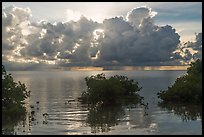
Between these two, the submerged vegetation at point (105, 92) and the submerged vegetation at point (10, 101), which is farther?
the submerged vegetation at point (105, 92)

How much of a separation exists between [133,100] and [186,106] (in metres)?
22.5

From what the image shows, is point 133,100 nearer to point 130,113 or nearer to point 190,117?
point 130,113

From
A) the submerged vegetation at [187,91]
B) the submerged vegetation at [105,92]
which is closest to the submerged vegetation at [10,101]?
the submerged vegetation at [105,92]

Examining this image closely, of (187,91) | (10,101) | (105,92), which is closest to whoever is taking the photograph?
(10,101)

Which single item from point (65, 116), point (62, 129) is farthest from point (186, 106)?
point (62, 129)

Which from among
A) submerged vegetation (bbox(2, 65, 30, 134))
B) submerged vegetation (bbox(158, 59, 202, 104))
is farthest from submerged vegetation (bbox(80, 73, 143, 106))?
submerged vegetation (bbox(2, 65, 30, 134))

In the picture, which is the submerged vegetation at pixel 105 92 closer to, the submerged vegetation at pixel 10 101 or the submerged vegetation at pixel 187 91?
the submerged vegetation at pixel 187 91

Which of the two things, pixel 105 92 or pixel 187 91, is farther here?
pixel 105 92

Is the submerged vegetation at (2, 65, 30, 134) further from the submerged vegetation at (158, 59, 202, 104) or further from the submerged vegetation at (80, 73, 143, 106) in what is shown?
the submerged vegetation at (158, 59, 202, 104)

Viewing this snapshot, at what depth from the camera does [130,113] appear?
85.1 meters

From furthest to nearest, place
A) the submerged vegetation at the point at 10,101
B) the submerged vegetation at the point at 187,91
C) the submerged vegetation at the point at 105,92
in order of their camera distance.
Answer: the submerged vegetation at the point at 105,92
the submerged vegetation at the point at 187,91
the submerged vegetation at the point at 10,101

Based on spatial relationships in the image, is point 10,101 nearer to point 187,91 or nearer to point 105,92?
point 105,92

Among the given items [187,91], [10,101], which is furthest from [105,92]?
[10,101]

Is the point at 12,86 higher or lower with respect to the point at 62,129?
higher
